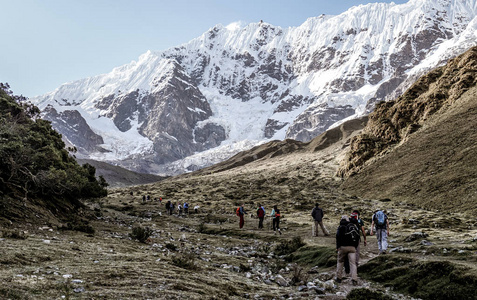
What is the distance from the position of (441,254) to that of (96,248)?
14.1 meters

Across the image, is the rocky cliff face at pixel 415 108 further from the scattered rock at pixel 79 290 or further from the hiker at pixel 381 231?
the scattered rock at pixel 79 290

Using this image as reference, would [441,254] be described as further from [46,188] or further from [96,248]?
[46,188]

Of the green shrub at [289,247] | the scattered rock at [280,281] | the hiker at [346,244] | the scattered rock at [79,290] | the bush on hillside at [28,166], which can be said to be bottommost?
the scattered rock at [280,281]

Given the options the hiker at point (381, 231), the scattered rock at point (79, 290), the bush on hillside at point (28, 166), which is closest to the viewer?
the scattered rock at point (79, 290)

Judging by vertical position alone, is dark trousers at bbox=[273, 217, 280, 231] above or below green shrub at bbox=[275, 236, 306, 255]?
above

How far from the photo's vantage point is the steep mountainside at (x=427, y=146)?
130 ft

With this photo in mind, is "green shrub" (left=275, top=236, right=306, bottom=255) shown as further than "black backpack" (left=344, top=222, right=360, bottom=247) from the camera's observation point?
Yes

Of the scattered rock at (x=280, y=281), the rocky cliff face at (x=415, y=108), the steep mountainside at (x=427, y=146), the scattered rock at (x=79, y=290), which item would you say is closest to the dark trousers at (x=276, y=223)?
the scattered rock at (x=280, y=281)

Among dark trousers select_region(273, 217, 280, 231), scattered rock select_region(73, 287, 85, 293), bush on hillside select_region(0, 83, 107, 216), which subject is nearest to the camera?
scattered rock select_region(73, 287, 85, 293)

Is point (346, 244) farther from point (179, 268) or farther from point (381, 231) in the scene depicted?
point (179, 268)

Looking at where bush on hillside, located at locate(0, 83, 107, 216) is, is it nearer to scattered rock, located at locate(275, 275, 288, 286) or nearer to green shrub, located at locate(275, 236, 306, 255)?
green shrub, located at locate(275, 236, 306, 255)

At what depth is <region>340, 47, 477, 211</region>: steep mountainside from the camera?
39.8m

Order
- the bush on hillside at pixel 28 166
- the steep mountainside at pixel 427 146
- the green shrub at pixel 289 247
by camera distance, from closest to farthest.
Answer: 1. the green shrub at pixel 289 247
2. the bush on hillside at pixel 28 166
3. the steep mountainside at pixel 427 146

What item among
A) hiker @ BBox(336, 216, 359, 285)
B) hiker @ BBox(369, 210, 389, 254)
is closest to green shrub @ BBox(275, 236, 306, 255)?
hiker @ BBox(369, 210, 389, 254)
